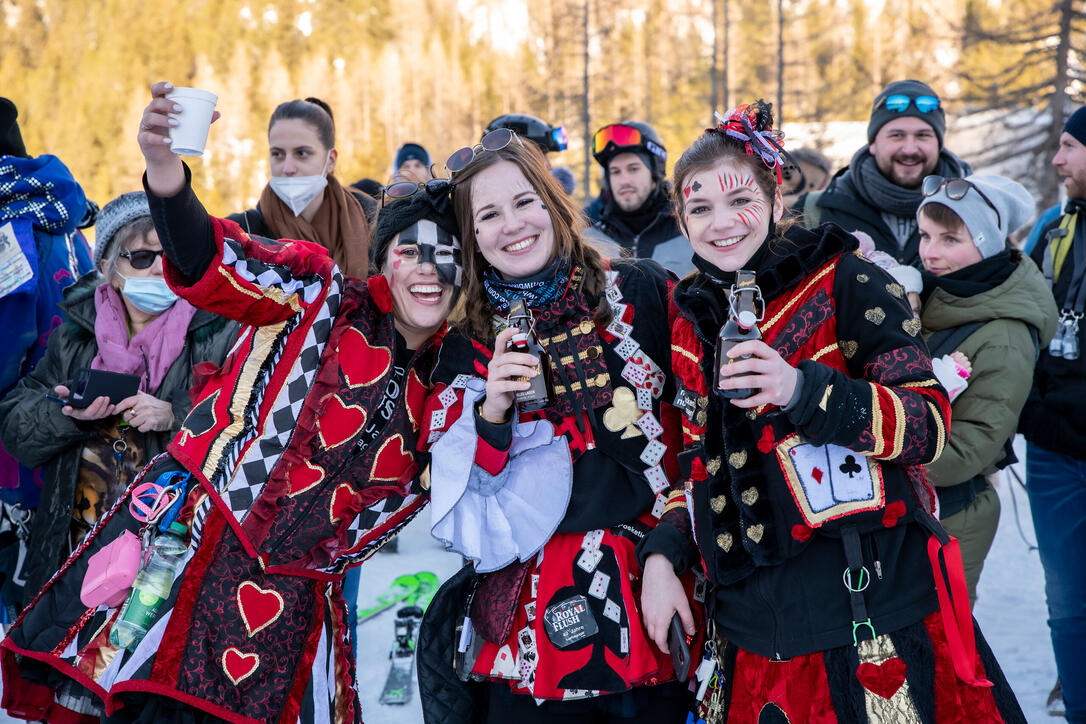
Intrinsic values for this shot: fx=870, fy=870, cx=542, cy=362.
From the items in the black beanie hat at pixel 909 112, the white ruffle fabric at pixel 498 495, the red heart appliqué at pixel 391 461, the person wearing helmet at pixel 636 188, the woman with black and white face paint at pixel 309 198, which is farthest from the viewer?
the person wearing helmet at pixel 636 188

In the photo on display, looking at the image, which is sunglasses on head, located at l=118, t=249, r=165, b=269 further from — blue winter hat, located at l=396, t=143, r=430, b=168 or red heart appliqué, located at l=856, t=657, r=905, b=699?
blue winter hat, located at l=396, t=143, r=430, b=168

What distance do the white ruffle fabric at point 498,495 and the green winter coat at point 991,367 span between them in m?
1.42

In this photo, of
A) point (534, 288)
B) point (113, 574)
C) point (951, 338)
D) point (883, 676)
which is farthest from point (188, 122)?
point (951, 338)

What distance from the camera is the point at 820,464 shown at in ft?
6.12

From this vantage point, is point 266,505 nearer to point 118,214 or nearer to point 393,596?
point 118,214

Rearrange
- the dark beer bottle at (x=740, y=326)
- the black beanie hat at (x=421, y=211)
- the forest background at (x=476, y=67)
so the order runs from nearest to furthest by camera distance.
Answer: the dark beer bottle at (x=740, y=326) → the black beanie hat at (x=421, y=211) → the forest background at (x=476, y=67)

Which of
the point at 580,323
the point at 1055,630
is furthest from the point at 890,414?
the point at 1055,630

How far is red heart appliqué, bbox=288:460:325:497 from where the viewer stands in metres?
2.18

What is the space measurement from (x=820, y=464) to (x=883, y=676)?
450 millimetres

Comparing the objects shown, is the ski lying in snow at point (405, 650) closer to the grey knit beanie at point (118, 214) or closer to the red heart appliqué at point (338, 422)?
the red heart appliqué at point (338, 422)

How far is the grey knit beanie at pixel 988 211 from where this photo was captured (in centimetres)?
298

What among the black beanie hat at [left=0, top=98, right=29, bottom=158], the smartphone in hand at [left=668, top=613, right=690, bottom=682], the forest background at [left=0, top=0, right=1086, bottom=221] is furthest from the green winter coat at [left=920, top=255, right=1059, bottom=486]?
the forest background at [left=0, top=0, right=1086, bottom=221]

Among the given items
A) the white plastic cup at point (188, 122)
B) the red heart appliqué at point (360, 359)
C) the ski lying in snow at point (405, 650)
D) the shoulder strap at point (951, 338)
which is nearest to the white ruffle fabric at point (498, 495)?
the red heart appliqué at point (360, 359)

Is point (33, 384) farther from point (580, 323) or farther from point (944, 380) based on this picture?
point (944, 380)
